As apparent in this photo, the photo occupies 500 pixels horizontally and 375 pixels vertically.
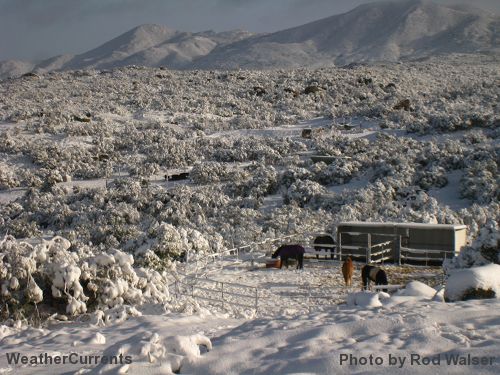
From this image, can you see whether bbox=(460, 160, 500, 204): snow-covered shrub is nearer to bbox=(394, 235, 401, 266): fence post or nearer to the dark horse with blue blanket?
bbox=(394, 235, 401, 266): fence post

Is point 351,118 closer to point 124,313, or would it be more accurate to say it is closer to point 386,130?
point 386,130

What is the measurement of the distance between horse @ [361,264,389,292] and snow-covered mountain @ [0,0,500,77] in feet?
385

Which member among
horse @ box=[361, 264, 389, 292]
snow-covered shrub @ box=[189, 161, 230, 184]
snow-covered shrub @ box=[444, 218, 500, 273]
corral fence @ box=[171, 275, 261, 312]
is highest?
snow-covered shrub @ box=[189, 161, 230, 184]

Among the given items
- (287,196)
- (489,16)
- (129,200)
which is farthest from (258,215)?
(489,16)

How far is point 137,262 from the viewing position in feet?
54.9

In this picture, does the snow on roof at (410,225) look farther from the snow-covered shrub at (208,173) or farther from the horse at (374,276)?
the snow-covered shrub at (208,173)

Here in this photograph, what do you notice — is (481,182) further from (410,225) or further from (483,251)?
(483,251)

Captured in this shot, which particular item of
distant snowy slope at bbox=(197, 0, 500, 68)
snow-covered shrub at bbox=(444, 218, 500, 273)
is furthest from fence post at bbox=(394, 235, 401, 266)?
distant snowy slope at bbox=(197, 0, 500, 68)

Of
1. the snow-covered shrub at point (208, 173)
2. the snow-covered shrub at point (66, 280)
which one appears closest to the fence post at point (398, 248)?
the snow-covered shrub at point (66, 280)

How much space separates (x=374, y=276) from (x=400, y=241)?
394 cm

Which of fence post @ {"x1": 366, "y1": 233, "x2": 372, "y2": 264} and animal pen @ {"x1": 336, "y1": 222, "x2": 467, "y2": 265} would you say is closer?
fence post @ {"x1": 366, "y1": 233, "x2": 372, "y2": 264}

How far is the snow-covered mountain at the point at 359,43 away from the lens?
142 meters

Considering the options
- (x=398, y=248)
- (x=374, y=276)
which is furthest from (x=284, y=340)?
(x=398, y=248)

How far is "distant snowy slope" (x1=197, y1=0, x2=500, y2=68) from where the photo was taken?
14126 centimetres
